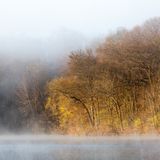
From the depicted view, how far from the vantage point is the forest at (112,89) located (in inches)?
2539

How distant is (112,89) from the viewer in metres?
70.9

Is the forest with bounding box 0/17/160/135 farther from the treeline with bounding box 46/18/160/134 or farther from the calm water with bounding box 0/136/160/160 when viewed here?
the calm water with bounding box 0/136/160/160

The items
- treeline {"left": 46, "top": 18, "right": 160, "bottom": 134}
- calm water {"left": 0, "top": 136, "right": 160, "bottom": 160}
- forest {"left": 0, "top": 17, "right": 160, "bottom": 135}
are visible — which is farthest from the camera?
forest {"left": 0, "top": 17, "right": 160, "bottom": 135}

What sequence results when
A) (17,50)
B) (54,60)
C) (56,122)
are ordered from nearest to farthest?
(56,122)
(54,60)
(17,50)

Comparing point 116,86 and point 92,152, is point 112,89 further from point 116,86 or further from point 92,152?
point 92,152

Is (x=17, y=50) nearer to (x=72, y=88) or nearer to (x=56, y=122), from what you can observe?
(x=56, y=122)

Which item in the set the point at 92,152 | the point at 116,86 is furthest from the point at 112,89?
the point at 92,152

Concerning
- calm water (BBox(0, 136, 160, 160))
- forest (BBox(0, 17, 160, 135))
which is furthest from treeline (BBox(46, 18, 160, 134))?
calm water (BBox(0, 136, 160, 160))

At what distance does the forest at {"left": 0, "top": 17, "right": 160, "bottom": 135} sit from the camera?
64.5 meters

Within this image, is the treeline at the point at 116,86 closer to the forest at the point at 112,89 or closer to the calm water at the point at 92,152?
the forest at the point at 112,89

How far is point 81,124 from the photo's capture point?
77.8 meters

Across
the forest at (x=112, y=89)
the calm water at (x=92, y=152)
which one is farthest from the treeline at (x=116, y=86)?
the calm water at (x=92, y=152)

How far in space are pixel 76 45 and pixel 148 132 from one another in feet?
175

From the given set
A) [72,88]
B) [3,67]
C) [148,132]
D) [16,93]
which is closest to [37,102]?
[16,93]
